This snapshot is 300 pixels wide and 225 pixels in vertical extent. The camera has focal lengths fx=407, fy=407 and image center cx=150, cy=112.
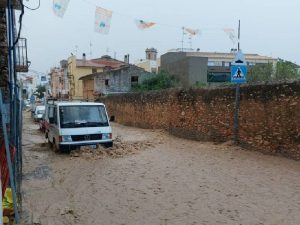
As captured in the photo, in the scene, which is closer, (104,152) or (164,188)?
(164,188)

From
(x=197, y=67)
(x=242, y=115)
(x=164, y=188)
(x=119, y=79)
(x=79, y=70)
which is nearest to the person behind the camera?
(x=164, y=188)

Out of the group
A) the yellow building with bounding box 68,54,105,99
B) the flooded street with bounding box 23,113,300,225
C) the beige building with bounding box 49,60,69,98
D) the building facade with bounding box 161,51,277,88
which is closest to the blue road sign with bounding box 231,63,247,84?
the flooded street with bounding box 23,113,300,225

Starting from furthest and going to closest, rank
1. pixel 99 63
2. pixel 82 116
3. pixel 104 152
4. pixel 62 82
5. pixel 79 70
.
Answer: pixel 62 82 < pixel 99 63 < pixel 79 70 < pixel 82 116 < pixel 104 152

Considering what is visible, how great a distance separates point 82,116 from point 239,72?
5.51 meters

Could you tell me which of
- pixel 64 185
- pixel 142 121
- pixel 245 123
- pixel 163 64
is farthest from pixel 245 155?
pixel 163 64

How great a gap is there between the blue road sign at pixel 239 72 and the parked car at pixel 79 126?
4713mm

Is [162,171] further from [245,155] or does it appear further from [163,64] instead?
[163,64]

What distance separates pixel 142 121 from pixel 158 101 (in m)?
3.88

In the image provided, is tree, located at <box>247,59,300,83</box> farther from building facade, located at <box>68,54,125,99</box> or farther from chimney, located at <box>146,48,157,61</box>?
chimney, located at <box>146,48,157,61</box>

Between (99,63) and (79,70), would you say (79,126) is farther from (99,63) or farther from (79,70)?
(99,63)

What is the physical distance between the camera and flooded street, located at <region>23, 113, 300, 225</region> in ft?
22.2

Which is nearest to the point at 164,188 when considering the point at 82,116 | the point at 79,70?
the point at 82,116

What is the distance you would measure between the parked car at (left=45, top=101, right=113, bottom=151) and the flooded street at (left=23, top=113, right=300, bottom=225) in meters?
0.40

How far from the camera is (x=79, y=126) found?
13789mm
